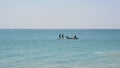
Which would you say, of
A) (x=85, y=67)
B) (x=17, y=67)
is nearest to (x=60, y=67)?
(x=85, y=67)

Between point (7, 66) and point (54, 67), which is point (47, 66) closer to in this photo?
point (54, 67)

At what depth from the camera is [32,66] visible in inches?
828

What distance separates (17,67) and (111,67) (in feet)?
24.2

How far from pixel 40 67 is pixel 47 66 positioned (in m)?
0.77

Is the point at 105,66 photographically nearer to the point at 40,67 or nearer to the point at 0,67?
the point at 40,67

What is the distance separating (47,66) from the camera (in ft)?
69.6

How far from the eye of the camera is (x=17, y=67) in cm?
2017

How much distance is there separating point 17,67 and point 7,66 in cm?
93

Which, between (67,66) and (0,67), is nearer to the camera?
(0,67)

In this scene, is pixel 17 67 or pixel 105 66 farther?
pixel 105 66

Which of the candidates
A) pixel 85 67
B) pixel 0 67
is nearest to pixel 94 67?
pixel 85 67

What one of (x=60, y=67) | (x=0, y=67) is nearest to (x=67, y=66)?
(x=60, y=67)

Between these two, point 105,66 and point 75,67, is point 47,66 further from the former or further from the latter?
point 105,66

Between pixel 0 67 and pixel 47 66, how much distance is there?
3723mm
